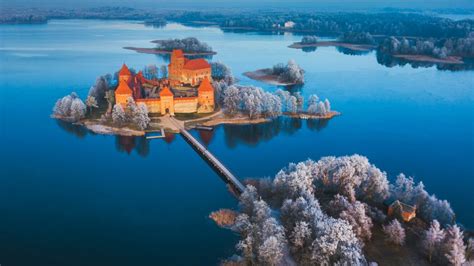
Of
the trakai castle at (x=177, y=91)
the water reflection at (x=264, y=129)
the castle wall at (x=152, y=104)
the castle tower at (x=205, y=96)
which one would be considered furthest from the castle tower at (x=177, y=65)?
the water reflection at (x=264, y=129)

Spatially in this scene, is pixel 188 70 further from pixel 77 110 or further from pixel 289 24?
pixel 289 24

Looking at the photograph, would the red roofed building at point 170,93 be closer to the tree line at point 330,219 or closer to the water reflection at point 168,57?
the tree line at point 330,219

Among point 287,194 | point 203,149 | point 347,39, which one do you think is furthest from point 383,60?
→ point 287,194

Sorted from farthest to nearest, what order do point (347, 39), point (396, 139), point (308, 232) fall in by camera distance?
point (347, 39)
point (396, 139)
point (308, 232)

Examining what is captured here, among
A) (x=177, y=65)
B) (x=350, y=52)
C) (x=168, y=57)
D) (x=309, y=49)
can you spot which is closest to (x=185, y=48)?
(x=168, y=57)

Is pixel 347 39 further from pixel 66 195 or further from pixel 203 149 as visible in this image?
pixel 66 195
